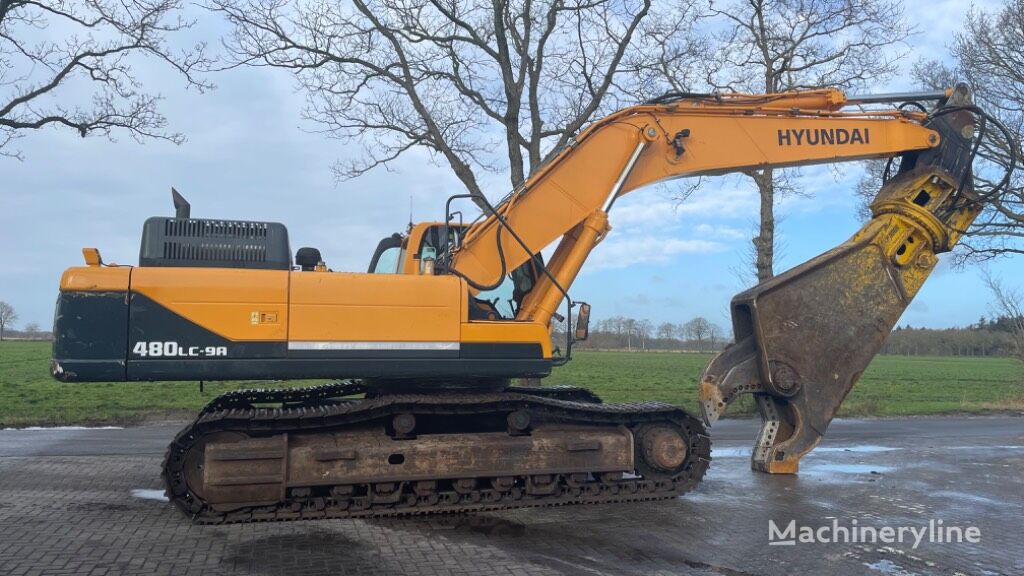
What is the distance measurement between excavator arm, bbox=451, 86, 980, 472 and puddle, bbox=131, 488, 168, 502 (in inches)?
140

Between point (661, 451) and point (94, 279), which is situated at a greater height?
point (94, 279)

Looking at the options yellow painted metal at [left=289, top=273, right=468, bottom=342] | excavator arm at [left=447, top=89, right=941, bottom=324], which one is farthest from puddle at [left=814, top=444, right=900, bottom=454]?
yellow painted metal at [left=289, top=273, right=468, bottom=342]

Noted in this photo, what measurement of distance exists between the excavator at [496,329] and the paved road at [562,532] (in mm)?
324

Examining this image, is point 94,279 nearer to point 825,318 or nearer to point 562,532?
point 562,532

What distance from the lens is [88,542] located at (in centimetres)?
578

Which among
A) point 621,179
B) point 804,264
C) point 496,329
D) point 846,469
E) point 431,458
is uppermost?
point 621,179

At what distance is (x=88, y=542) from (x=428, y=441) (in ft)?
8.75

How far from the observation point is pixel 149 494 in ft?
24.8

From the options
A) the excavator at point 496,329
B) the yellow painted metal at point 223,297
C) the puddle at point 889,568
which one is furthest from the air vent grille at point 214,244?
the puddle at point 889,568

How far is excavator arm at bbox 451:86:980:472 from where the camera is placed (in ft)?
24.7

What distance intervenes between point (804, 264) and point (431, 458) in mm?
4310

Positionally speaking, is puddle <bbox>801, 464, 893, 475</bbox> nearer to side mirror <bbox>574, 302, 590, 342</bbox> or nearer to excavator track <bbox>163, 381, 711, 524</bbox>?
excavator track <bbox>163, 381, 711, 524</bbox>

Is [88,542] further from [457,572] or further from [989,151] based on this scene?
[989,151]

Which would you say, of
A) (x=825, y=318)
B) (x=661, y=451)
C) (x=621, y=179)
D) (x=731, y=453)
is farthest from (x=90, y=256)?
(x=731, y=453)
